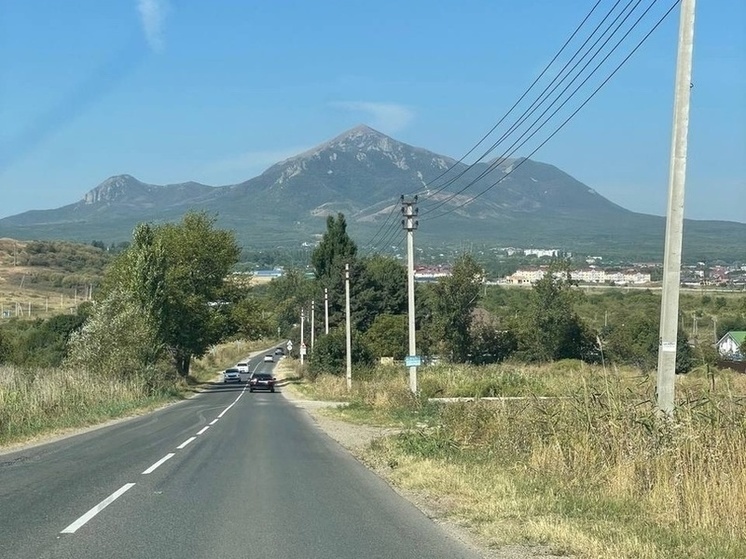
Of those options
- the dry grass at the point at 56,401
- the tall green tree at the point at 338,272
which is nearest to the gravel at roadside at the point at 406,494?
the dry grass at the point at 56,401

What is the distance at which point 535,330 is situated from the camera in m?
73.6

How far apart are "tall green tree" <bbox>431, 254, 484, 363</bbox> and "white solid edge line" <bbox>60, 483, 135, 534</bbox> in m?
61.5

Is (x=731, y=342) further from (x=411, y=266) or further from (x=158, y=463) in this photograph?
(x=158, y=463)

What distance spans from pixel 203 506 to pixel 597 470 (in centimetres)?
558

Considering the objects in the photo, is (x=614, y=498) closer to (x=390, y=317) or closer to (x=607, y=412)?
(x=607, y=412)

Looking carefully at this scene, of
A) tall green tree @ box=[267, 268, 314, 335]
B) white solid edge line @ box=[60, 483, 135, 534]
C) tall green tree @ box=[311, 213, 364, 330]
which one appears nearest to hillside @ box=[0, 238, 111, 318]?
tall green tree @ box=[267, 268, 314, 335]

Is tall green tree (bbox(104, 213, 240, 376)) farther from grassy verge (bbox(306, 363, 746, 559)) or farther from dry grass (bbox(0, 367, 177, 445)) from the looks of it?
grassy verge (bbox(306, 363, 746, 559))

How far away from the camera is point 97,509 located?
37.8ft

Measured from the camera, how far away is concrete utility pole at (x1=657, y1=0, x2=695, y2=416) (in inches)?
503

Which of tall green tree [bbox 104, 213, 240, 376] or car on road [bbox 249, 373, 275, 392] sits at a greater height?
tall green tree [bbox 104, 213, 240, 376]

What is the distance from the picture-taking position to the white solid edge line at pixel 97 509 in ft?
33.3

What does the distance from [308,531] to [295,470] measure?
6.23m

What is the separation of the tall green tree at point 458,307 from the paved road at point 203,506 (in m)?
53.6

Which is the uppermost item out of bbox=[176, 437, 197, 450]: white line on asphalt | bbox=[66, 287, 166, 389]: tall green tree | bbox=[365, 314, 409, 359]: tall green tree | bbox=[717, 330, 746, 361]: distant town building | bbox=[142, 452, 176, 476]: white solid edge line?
bbox=[142, 452, 176, 476]: white solid edge line
